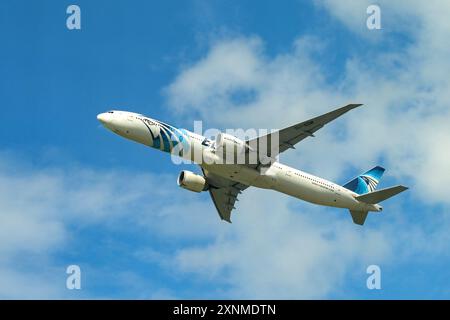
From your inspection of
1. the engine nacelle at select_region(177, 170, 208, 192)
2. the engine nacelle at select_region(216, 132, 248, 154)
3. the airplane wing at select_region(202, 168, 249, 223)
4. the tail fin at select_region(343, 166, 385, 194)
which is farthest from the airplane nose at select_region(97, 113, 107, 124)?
the tail fin at select_region(343, 166, 385, 194)

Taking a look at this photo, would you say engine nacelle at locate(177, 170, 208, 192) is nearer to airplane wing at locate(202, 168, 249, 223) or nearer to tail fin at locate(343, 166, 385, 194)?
airplane wing at locate(202, 168, 249, 223)

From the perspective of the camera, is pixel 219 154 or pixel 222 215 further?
pixel 222 215

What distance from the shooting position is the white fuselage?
199ft

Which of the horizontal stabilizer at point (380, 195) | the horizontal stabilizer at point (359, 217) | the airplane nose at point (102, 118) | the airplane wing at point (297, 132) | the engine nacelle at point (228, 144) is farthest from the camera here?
the horizontal stabilizer at point (359, 217)

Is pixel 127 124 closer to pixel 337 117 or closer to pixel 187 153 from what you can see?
pixel 187 153

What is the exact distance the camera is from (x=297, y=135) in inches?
2373

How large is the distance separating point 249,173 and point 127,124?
10982mm

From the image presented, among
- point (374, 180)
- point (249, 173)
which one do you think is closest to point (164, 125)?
point (249, 173)

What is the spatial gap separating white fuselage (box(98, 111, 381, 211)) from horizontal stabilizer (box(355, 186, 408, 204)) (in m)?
2.86

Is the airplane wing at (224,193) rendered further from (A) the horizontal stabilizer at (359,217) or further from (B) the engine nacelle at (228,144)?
(A) the horizontal stabilizer at (359,217)

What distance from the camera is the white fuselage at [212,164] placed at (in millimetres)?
60750

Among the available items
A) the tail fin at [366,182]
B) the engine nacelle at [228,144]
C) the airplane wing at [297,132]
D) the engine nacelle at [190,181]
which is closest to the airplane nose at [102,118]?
the engine nacelle at [228,144]

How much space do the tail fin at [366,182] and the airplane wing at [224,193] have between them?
10073mm

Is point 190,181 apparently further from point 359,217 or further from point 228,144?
point 359,217
